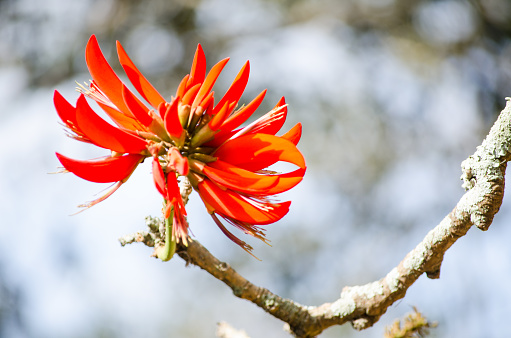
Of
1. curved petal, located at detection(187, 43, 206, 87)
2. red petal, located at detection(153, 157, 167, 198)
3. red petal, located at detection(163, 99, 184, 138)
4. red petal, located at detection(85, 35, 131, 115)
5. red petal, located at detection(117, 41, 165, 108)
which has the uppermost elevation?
curved petal, located at detection(187, 43, 206, 87)

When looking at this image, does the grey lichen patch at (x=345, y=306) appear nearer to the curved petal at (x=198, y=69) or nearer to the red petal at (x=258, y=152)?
the red petal at (x=258, y=152)

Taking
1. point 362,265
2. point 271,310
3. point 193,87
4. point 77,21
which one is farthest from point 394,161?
point 193,87

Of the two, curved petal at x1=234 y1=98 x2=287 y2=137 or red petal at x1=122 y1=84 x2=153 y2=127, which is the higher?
curved petal at x1=234 y1=98 x2=287 y2=137

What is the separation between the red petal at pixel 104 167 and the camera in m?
0.66

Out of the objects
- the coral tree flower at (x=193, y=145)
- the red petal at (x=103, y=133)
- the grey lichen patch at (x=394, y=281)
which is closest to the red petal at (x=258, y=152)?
the coral tree flower at (x=193, y=145)

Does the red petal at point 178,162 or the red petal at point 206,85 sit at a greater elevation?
the red petal at point 206,85

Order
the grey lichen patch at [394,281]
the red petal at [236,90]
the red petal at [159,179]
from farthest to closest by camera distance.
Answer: the grey lichen patch at [394,281]
the red petal at [236,90]
the red petal at [159,179]

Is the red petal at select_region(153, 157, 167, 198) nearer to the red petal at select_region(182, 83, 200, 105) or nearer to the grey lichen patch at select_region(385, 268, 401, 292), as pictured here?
the red petal at select_region(182, 83, 200, 105)

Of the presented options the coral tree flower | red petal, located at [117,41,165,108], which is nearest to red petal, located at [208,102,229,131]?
the coral tree flower

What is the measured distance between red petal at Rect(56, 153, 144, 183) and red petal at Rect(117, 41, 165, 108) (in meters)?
0.11

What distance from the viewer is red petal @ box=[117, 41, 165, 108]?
766mm

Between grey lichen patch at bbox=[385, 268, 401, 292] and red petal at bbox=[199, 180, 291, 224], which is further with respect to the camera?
grey lichen patch at bbox=[385, 268, 401, 292]

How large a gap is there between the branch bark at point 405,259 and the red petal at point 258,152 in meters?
0.19

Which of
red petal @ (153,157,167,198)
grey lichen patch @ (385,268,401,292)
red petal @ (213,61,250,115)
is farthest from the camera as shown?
grey lichen patch @ (385,268,401,292)
